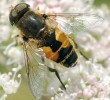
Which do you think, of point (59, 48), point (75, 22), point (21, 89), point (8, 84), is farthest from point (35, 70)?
point (21, 89)

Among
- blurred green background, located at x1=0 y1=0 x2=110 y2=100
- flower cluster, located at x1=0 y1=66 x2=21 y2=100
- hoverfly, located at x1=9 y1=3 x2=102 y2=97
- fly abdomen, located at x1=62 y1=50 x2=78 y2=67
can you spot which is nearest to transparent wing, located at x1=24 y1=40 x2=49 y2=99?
hoverfly, located at x1=9 y1=3 x2=102 y2=97

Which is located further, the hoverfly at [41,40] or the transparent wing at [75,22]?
the transparent wing at [75,22]

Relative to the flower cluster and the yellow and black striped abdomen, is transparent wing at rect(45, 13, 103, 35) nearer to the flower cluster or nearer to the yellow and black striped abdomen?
the yellow and black striped abdomen

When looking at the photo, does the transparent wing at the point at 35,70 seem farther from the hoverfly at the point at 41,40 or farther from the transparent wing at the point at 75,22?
the transparent wing at the point at 75,22

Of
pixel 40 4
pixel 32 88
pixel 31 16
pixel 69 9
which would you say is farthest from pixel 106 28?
pixel 32 88

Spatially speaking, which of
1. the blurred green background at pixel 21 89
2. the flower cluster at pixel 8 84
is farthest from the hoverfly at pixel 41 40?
the blurred green background at pixel 21 89

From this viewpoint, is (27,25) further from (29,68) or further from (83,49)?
(83,49)
